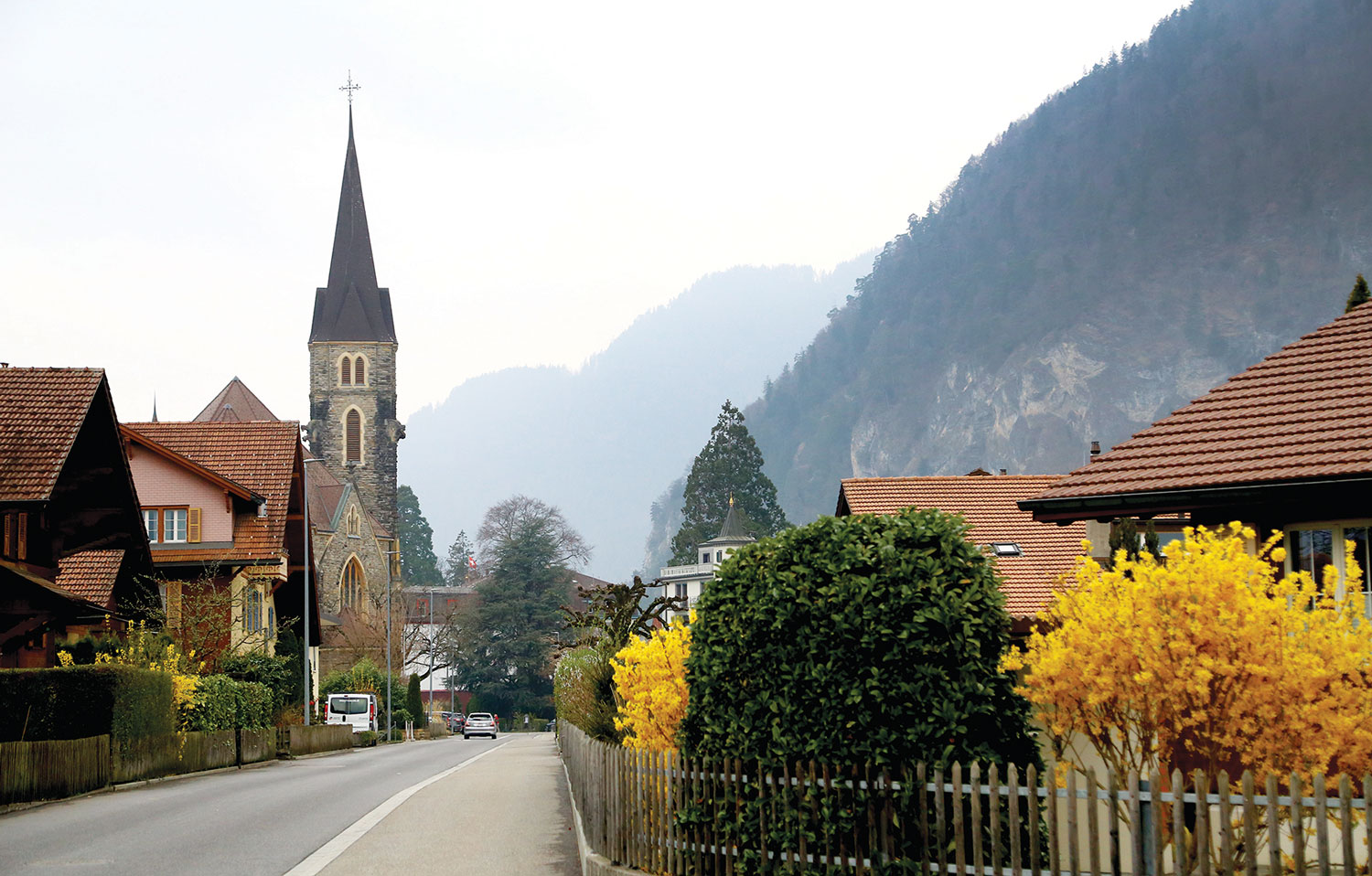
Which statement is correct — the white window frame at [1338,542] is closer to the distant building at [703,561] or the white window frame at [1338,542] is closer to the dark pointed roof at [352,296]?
the distant building at [703,561]

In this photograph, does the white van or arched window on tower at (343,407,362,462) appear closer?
the white van

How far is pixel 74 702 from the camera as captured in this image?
22.4 metres

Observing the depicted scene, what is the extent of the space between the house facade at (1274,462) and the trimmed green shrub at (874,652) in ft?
17.6

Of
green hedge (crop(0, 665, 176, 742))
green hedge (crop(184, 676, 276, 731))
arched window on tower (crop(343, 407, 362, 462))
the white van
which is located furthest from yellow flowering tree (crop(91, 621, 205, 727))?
arched window on tower (crop(343, 407, 362, 462))

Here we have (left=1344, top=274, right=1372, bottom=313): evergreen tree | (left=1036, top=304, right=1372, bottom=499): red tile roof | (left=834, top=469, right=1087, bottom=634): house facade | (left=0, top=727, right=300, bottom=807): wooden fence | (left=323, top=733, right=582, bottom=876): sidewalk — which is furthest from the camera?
(left=834, top=469, right=1087, bottom=634): house facade

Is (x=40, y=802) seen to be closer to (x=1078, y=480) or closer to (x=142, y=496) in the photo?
(x=1078, y=480)

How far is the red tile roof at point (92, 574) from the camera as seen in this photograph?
107ft

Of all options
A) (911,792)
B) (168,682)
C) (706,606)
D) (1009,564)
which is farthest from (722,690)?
(1009,564)

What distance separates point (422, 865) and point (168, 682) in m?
15.9

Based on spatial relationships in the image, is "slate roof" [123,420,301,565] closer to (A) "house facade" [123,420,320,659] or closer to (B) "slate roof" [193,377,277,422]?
(A) "house facade" [123,420,320,659]

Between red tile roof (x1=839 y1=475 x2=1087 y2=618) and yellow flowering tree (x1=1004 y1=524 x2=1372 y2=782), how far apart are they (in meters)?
19.3

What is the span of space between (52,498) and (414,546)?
148346 mm

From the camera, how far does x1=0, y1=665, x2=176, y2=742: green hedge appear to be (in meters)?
21.2

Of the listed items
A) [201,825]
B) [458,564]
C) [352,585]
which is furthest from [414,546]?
[201,825]
